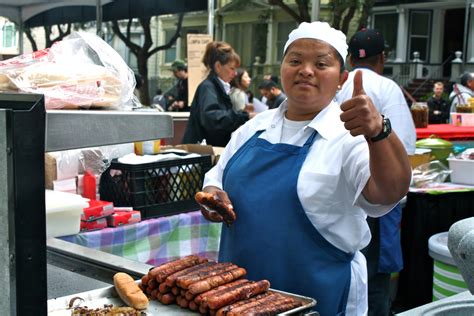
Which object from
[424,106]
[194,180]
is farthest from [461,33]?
[194,180]

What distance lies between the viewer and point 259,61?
1236 inches

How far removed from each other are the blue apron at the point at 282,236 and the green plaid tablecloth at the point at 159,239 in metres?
1.39

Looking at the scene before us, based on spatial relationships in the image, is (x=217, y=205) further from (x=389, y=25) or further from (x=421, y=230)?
(x=389, y=25)

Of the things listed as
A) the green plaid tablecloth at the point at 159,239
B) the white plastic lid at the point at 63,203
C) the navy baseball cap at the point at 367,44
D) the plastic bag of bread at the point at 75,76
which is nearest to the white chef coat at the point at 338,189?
the plastic bag of bread at the point at 75,76

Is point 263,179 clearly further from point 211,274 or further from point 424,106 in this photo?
point 424,106

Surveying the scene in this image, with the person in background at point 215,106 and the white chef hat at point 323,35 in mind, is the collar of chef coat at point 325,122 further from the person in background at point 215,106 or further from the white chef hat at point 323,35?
the person in background at point 215,106

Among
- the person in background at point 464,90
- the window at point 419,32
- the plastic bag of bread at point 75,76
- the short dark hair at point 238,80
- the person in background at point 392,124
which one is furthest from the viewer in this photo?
the window at point 419,32

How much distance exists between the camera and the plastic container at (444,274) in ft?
13.6

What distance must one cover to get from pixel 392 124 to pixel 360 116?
256 cm

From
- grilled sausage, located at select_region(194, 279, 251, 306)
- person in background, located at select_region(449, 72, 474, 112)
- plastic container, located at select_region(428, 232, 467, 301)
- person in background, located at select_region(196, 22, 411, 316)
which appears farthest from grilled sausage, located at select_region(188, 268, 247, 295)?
person in background, located at select_region(449, 72, 474, 112)

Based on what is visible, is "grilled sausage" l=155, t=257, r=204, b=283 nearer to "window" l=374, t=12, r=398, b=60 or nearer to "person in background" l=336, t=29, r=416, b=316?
"person in background" l=336, t=29, r=416, b=316

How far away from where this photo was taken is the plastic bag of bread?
5.52ft

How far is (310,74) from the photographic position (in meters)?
2.25

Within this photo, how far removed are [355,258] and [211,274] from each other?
1.92ft
